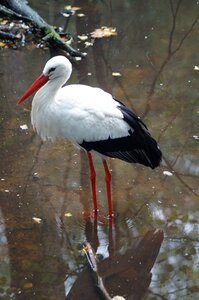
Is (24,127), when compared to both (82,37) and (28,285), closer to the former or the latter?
(28,285)

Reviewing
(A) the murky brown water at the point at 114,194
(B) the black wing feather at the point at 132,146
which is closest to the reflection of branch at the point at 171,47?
(A) the murky brown water at the point at 114,194

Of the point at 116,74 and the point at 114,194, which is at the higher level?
the point at 114,194

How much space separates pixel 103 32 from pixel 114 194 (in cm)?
403

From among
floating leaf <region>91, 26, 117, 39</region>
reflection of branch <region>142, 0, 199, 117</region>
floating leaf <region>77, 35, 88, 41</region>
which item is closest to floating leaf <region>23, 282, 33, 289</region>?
reflection of branch <region>142, 0, 199, 117</region>

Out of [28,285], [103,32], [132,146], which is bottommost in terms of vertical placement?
[103,32]

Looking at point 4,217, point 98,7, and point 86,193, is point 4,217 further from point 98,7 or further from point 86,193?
point 98,7

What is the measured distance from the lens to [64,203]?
19.5 ft

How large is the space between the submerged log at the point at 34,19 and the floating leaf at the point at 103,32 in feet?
2.55

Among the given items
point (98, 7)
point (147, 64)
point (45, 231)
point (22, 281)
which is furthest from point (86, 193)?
point (98, 7)

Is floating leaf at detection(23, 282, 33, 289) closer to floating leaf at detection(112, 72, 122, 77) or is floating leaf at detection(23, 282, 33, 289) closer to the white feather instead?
the white feather

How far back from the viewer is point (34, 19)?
906 centimetres

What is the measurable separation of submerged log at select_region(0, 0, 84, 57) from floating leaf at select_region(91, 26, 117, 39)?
0.78 m

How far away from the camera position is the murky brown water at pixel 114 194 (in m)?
5.09

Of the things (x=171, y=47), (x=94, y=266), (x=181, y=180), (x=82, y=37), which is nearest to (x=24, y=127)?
(x=181, y=180)
